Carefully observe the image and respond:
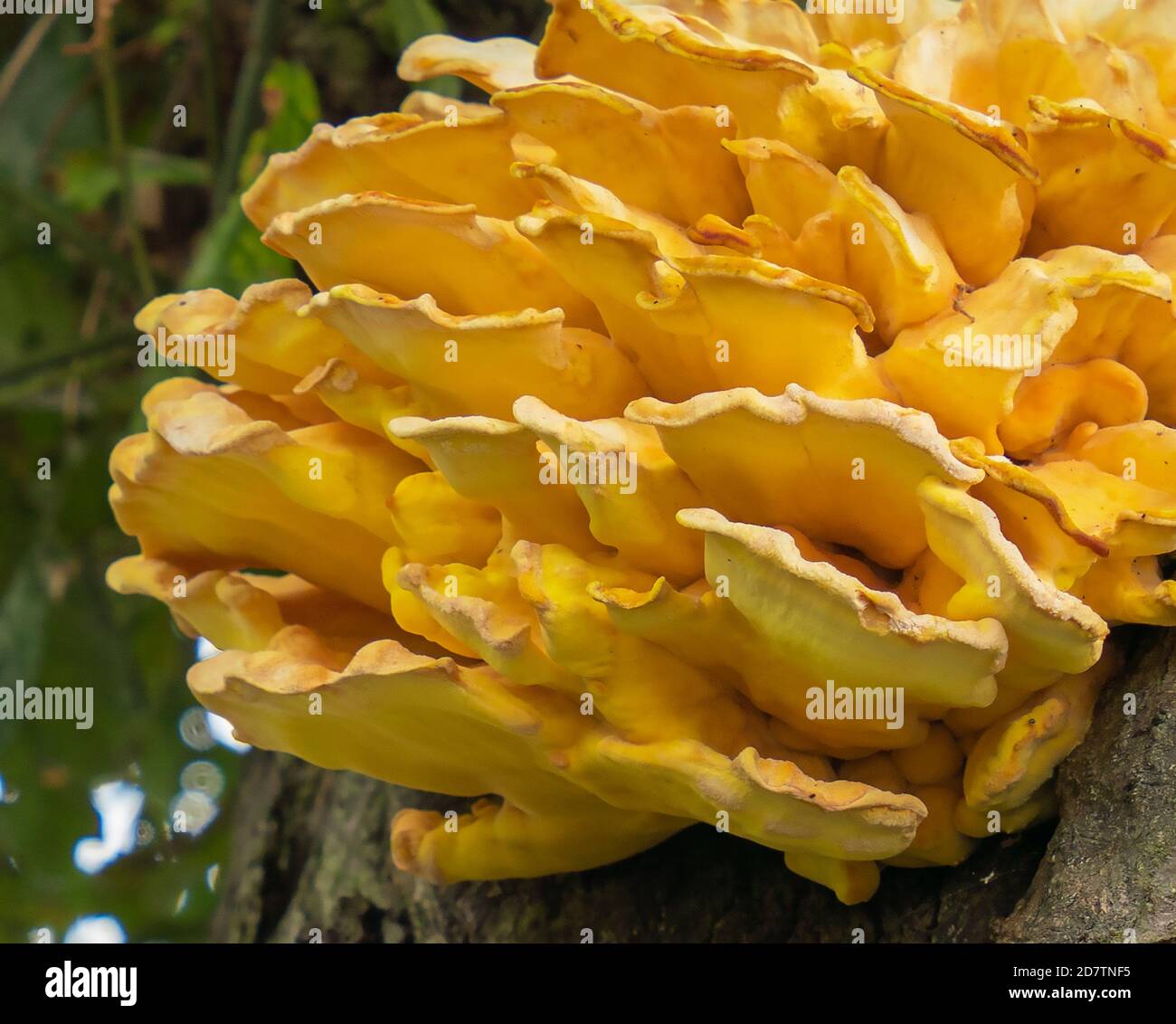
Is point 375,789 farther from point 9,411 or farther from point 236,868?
point 9,411

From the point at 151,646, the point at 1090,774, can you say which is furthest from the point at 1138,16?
the point at 151,646
